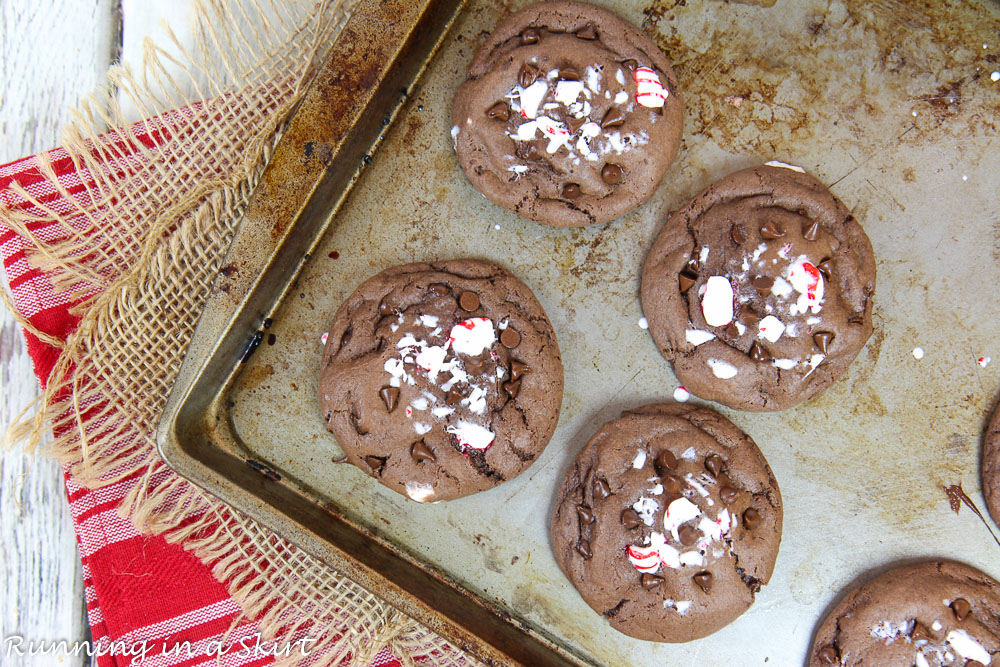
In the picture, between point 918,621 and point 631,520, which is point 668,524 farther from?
point 918,621

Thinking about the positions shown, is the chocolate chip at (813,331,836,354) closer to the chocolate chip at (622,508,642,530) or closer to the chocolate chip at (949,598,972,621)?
the chocolate chip at (622,508,642,530)

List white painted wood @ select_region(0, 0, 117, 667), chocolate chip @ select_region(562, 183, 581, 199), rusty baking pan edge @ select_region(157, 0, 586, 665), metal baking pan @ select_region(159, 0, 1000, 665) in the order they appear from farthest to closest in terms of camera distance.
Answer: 1. white painted wood @ select_region(0, 0, 117, 667)
2. metal baking pan @ select_region(159, 0, 1000, 665)
3. chocolate chip @ select_region(562, 183, 581, 199)
4. rusty baking pan edge @ select_region(157, 0, 586, 665)

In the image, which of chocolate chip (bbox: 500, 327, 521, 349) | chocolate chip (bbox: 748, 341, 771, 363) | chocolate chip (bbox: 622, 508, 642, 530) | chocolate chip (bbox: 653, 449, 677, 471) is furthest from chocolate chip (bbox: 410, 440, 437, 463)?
chocolate chip (bbox: 748, 341, 771, 363)

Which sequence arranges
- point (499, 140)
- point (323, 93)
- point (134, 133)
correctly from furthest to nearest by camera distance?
point (134, 133), point (499, 140), point (323, 93)

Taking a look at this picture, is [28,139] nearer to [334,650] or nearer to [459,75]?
[459,75]

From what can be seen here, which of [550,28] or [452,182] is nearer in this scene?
[550,28]

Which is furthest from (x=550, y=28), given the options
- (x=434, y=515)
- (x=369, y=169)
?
(x=434, y=515)

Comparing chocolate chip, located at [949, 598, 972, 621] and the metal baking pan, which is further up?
the metal baking pan
